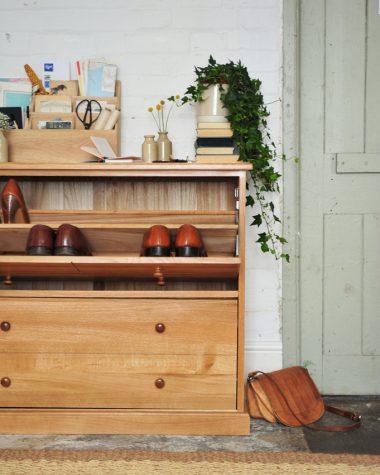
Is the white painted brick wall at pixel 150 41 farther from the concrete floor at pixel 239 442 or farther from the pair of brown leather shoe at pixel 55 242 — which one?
the concrete floor at pixel 239 442

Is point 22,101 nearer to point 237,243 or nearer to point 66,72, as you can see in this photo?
point 66,72

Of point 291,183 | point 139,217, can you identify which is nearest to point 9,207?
point 139,217

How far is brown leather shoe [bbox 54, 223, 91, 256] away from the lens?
2.65 meters

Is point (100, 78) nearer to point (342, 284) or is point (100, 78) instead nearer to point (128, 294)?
point (128, 294)

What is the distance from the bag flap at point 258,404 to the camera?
285 centimetres

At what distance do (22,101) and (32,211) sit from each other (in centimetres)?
56

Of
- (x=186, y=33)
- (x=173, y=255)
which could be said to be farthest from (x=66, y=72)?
(x=173, y=255)

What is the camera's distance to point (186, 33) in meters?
3.19

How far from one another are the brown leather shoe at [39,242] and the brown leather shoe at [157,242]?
41 cm

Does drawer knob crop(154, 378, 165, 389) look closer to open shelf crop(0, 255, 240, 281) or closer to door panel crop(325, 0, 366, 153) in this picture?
open shelf crop(0, 255, 240, 281)

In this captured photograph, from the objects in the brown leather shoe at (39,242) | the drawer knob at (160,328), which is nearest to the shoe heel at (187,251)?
the drawer knob at (160,328)

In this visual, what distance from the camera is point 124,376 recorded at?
2732 mm

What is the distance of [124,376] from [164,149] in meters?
1.08

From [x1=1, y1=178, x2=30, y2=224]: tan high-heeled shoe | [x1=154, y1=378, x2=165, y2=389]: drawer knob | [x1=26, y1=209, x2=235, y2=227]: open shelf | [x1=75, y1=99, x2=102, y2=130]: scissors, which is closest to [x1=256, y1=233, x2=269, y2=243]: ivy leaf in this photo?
[x1=26, y1=209, x2=235, y2=227]: open shelf
